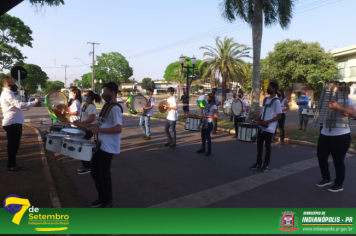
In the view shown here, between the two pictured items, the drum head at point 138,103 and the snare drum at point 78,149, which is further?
the drum head at point 138,103

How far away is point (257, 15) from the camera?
542 inches

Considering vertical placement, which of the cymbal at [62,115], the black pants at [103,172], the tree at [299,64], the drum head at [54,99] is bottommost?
the black pants at [103,172]

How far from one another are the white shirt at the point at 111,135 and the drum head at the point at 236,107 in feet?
18.4

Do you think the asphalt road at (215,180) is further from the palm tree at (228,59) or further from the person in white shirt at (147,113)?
the palm tree at (228,59)

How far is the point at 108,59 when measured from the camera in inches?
2611

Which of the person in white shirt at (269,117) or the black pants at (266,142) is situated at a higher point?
the person in white shirt at (269,117)

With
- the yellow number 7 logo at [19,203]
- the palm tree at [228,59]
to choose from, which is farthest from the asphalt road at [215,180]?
the palm tree at [228,59]

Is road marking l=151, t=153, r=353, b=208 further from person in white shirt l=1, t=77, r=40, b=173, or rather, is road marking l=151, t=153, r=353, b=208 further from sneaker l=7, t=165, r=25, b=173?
person in white shirt l=1, t=77, r=40, b=173

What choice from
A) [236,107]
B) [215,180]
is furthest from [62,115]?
[236,107]

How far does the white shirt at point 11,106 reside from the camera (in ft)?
17.6

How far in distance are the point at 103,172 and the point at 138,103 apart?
5632 millimetres

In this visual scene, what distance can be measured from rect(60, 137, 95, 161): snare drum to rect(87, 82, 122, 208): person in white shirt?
0.16m

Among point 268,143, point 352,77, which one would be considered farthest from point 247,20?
point 352,77

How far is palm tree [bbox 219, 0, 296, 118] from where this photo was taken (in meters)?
13.7
